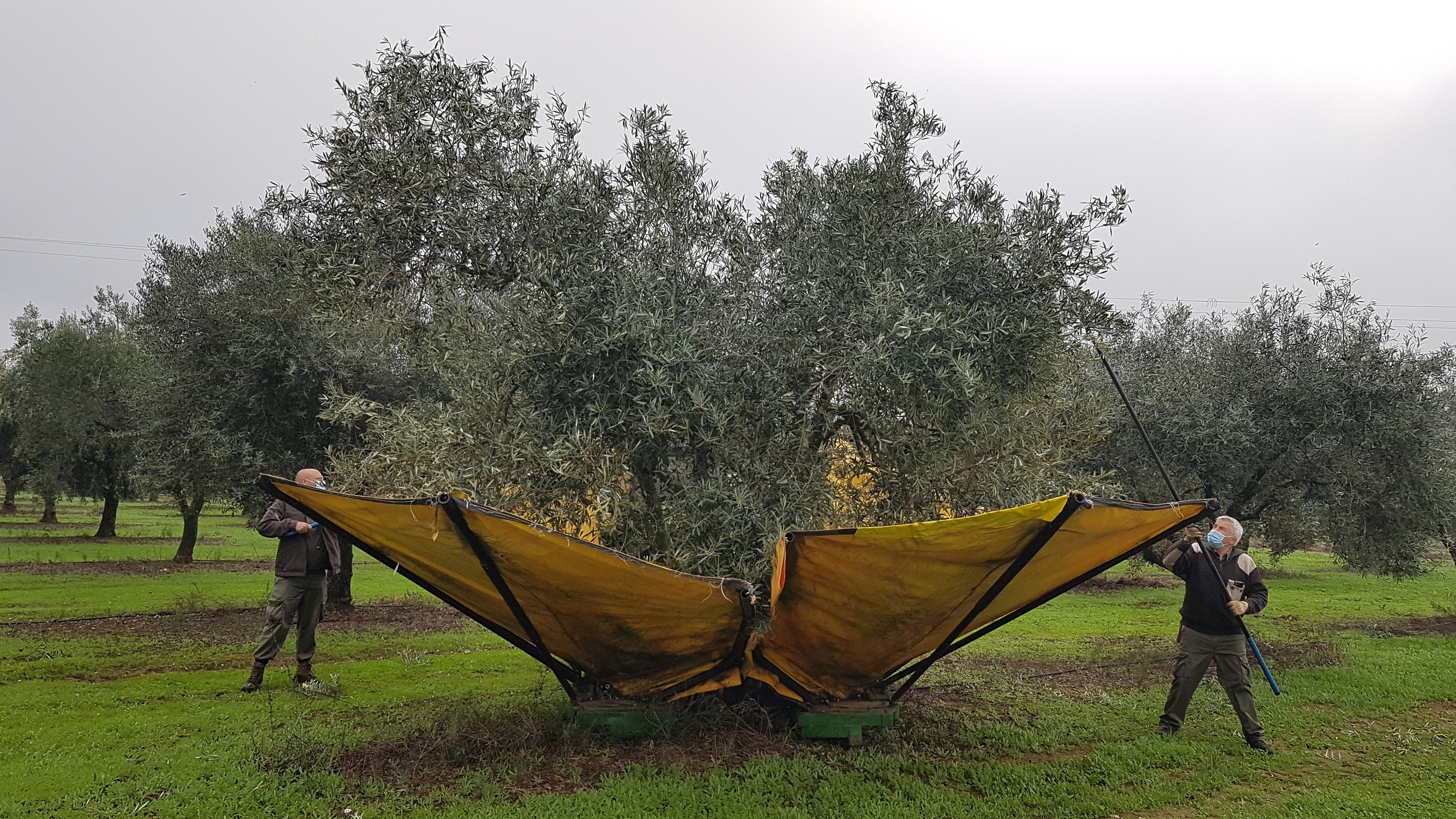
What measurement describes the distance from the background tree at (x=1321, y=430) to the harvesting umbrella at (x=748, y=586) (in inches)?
300

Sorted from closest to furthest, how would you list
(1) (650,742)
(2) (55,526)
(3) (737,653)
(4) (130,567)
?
(3) (737,653), (1) (650,742), (4) (130,567), (2) (55,526)

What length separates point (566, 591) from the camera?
6.79m

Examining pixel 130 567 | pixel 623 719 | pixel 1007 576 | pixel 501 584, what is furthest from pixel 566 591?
pixel 130 567

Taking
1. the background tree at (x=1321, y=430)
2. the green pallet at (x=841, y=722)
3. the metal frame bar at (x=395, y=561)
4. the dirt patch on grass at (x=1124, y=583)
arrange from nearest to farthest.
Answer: the metal frame bar at (x=395, y=561) < the green pallet at (x=841, y=722) < the background tree at (x=1321, y=430) < the dirt patch on grass at (x=1124, y=583)

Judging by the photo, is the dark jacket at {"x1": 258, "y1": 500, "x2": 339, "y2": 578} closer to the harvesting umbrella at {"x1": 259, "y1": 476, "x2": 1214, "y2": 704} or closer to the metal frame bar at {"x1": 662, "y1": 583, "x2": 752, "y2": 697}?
the harvesting umbrella at {"x1": 259, "y1": 476, "x2": 1214, "y2": 704}

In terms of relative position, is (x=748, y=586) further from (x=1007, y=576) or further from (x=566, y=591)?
(x=1007, y=576)

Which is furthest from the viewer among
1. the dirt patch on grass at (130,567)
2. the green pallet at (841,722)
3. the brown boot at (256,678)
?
the dirt patch on grass at (130,567)

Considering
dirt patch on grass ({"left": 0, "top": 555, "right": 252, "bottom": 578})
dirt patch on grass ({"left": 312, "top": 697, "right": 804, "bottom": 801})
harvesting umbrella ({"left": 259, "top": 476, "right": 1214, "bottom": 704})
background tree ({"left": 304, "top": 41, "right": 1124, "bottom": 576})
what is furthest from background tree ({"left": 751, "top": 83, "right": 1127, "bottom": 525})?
dirt patch on grass ({"left": 0, "top": 555, "right": 252, "bottom": 578})

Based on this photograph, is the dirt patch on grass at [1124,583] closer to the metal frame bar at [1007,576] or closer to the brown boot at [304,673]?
the metal frame bar at [1007,576]

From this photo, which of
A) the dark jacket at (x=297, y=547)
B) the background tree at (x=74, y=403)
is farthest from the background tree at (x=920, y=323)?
the background tree at (x=74, y=403)

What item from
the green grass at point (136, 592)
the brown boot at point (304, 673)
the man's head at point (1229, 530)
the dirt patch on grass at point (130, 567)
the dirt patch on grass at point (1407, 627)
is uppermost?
the man's head at point (1229, 530)

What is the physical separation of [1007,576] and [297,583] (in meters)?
7.74

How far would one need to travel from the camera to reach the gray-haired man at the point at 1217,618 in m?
8.59

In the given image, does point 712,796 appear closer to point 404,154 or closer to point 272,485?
point 272,485
